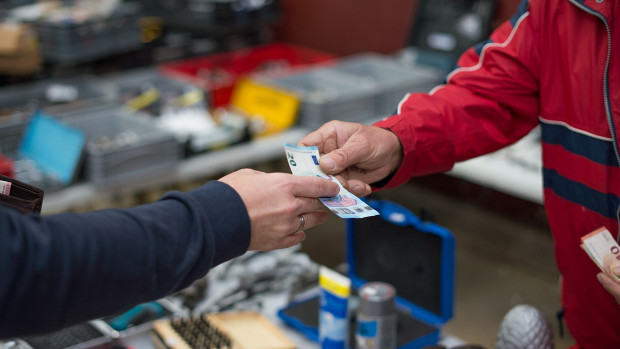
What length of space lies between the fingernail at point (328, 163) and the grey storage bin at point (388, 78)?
2055 millimetres

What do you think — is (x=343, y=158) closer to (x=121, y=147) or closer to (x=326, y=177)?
(x=326, y=177)

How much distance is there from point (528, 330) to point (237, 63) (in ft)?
11.1

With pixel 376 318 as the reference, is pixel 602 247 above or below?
above

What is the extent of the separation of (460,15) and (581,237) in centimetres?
277

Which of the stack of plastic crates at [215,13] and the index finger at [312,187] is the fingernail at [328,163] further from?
the stack of plastic crates at [215,13]

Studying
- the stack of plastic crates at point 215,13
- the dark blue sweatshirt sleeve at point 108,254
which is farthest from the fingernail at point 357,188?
the stack of plastic crates at point 215,13

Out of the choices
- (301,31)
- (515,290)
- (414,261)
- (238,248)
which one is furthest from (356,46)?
(238,248)

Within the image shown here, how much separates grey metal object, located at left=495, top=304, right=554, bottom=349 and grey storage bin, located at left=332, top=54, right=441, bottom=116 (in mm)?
2005

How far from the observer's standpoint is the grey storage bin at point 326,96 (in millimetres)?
3648

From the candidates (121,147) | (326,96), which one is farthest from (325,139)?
(326,96)

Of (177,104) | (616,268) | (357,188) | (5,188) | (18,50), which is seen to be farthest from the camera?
(177,104)

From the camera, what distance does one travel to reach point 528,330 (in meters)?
1.69

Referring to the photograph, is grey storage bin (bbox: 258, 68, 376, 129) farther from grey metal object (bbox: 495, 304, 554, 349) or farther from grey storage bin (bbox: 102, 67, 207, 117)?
grey metal object (bbox: 495, 304, 554, 349)

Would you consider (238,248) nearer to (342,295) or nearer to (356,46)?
(342,295)
